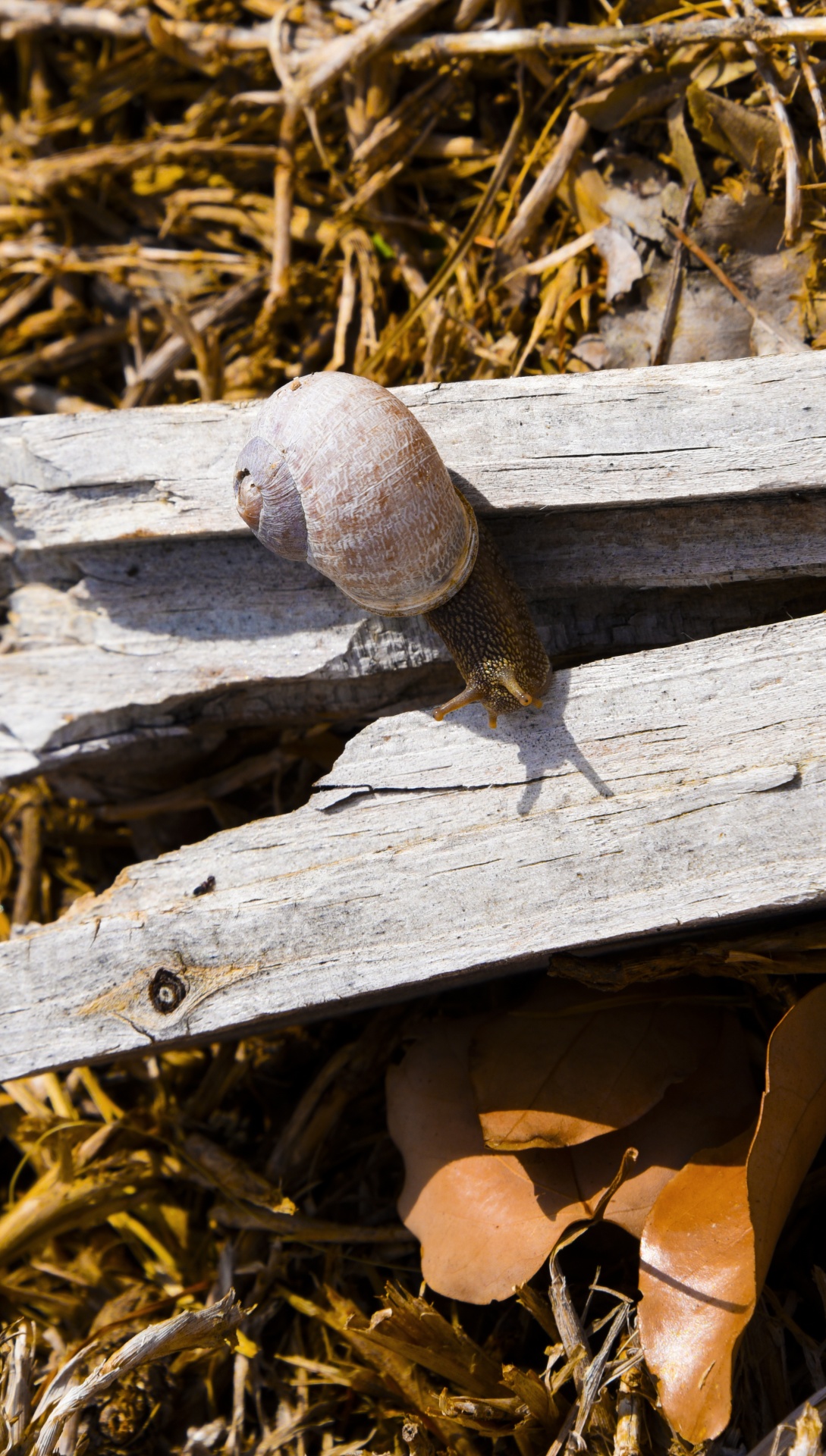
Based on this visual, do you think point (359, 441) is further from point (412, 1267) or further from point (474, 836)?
point (412, 1267)

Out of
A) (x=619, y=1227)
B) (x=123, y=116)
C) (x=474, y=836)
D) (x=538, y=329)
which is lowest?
(x=619, y=1227)

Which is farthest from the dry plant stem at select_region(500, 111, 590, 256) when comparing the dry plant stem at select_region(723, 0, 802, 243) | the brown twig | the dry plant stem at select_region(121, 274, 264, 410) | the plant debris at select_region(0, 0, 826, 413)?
the dry plant stem at select_region(121, 274, 264, 410)

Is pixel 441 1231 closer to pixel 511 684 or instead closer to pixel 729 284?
pixel 511 684

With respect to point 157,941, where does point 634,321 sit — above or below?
above

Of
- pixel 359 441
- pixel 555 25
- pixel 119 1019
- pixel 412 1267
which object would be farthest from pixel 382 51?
pixel 412 1267

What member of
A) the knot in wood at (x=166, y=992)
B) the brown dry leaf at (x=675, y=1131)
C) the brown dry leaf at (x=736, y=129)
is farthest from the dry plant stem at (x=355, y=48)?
the brown dry leaf at (x=675, y=1131)

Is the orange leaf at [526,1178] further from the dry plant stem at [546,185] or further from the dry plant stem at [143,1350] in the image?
the dry plant stem at [546,185]
